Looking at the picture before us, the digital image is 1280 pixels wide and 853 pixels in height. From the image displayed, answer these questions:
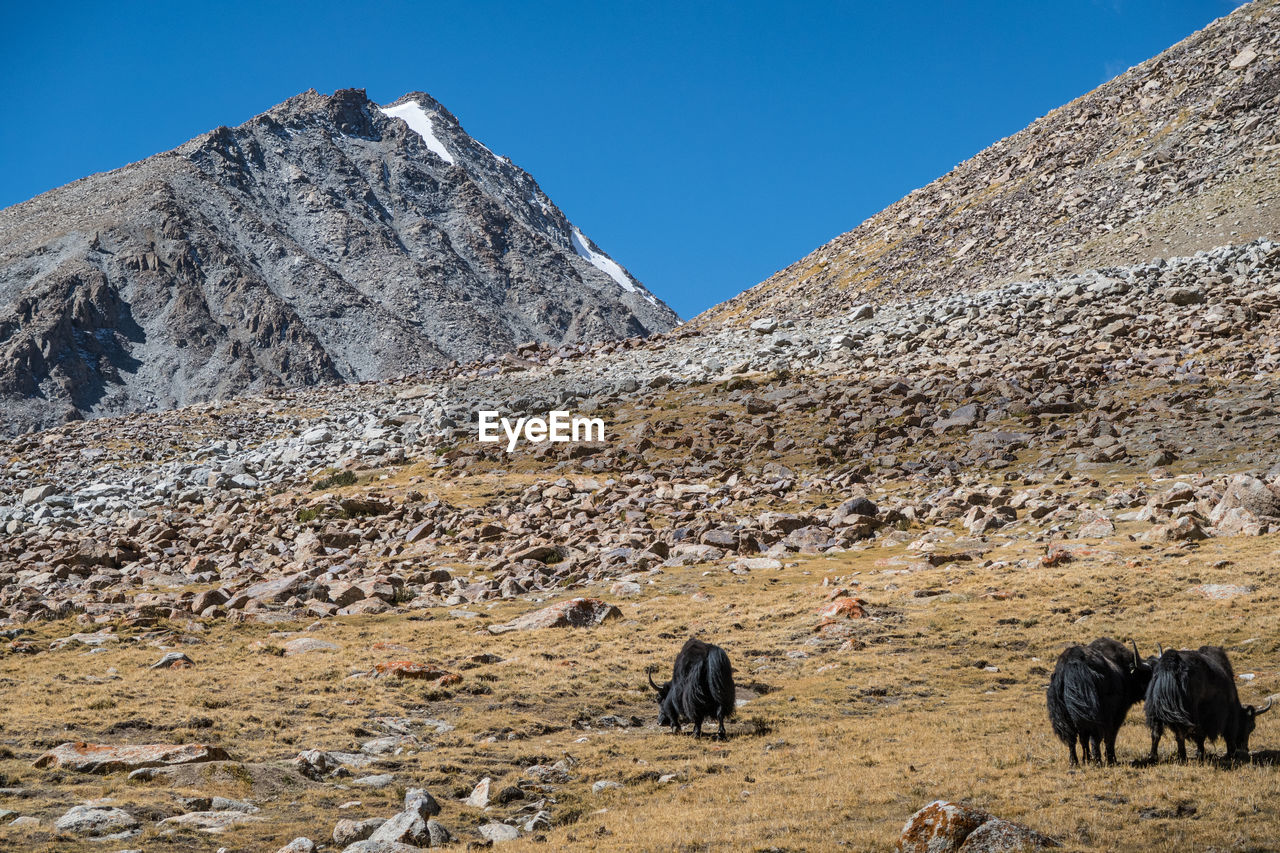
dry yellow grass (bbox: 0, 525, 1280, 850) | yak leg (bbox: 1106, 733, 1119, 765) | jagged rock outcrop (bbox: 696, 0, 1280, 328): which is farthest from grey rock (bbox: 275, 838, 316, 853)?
jagged rock outcrop (bbox: 696, 0, 1280, 328)

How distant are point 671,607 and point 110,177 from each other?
16914cm

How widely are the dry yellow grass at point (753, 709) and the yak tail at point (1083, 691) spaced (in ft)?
1.97

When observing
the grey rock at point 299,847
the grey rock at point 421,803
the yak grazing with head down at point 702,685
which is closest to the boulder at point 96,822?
the grey rock at point 299,847

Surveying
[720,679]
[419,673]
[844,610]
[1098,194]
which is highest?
[1098,194]

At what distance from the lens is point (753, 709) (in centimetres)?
1530

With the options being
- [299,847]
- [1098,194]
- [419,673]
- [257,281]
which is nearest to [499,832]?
[299,847]

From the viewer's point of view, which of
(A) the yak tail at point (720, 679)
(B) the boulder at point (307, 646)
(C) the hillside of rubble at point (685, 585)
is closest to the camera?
(C) the hillside of rubble at point (685, 585)

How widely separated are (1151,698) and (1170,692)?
10.5 inches

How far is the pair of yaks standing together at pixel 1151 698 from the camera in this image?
31.6ft

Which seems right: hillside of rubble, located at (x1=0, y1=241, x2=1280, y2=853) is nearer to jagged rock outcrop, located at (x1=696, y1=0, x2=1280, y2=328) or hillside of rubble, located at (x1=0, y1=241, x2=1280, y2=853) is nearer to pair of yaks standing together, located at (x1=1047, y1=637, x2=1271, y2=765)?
pair of yaks standing together, located at (x1=1047, y1=637, x2=1271, y2=765)

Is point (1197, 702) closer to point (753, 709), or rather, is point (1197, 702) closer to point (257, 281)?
point (753, 709)

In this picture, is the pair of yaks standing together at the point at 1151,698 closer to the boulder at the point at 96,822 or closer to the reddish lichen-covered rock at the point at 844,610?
the reddish lichen-covered rock at the point at 844,610

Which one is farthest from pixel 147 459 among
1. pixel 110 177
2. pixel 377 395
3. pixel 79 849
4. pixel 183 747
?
pixel 110 177

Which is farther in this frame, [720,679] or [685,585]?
[685,585]
